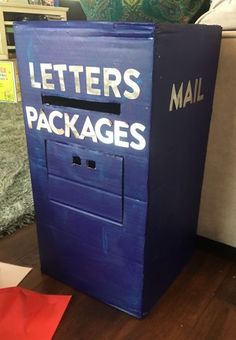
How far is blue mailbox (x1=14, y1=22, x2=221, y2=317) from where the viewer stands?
1.66 ft

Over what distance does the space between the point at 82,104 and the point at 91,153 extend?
90mm

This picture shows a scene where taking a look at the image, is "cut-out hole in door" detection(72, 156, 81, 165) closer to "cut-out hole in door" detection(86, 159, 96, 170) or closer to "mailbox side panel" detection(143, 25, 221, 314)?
"cut-out hole in door" detection(86, 159, 96, 170)

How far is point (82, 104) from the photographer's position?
571 mm

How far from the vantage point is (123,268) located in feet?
2.10

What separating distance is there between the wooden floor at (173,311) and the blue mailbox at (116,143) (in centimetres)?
3

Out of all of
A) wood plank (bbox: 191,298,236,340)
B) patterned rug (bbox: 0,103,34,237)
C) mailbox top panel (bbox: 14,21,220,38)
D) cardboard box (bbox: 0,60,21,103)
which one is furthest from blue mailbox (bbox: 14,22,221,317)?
cardboard box (bbox: 0,60,21,103)

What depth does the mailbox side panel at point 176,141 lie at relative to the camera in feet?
1.70

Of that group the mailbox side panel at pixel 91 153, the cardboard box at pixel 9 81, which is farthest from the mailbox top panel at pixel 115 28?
the cardboard box at pixel 9 81

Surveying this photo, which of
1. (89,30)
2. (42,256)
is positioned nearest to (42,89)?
(89,30)

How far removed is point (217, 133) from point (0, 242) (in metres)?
0.66

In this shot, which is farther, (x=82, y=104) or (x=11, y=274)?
(x=11, y=274)

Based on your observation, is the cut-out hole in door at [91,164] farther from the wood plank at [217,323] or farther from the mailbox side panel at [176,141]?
the wood plank at [217,323]

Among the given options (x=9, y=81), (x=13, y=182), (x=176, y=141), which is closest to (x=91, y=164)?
(x=176, y=141)

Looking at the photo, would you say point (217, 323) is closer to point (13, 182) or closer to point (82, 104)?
point (82, 104)
